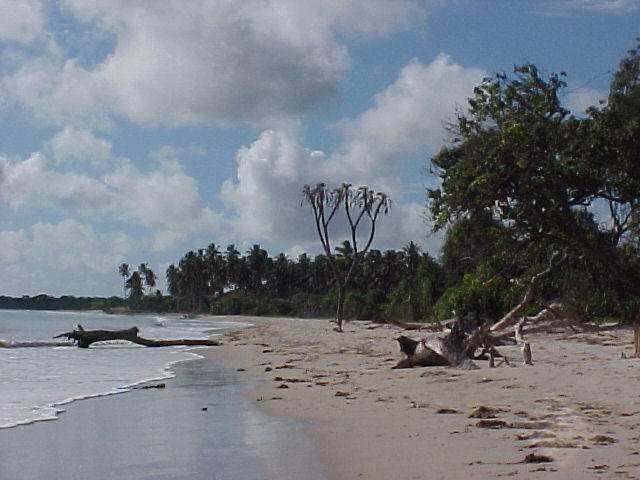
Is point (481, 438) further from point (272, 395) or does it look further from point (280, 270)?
point (280, 270)

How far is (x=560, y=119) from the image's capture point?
45.4 feet

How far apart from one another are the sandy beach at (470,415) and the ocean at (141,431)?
48cm

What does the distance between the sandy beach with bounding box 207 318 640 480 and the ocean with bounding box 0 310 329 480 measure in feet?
1.57

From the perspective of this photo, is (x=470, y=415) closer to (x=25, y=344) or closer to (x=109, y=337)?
(x=109, y=337)

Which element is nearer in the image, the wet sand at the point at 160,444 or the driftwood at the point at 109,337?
the wet sand at the point at 160,444

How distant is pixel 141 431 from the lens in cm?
863

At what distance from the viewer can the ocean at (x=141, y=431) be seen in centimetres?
647

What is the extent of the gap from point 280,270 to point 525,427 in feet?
370

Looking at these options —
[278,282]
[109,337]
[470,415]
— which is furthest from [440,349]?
[278,282]

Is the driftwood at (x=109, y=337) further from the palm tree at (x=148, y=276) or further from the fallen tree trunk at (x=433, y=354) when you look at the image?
the palm tree at (x=148, y=276)

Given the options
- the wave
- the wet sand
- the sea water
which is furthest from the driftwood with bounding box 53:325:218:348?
the wet sand

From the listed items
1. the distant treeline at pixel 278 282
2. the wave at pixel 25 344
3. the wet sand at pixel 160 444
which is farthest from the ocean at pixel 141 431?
the distant treeline at pixel 278 282

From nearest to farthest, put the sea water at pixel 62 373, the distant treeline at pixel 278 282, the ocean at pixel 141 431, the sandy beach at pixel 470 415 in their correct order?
the sandy beach at pixel 470 415 → the ocean at pixel 141 431 → the sea water at pixel 62 373 → the distant treeline at pixel 278 282

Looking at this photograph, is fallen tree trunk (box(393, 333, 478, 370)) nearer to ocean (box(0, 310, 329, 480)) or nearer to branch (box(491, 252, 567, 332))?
branch (box(491, 252, 567, 332))
